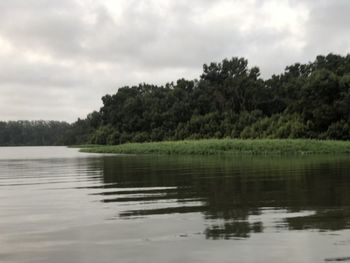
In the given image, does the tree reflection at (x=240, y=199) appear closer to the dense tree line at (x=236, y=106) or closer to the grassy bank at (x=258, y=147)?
the grassy bank at (x=258, y=147)

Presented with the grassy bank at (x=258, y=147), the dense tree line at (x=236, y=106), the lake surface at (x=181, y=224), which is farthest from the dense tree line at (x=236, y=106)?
the lake surface at (x=181, y=224)

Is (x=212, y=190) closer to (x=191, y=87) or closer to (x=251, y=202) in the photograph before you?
(x=251, y=202)

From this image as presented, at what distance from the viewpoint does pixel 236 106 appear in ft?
302

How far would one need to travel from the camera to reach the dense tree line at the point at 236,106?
210 ft

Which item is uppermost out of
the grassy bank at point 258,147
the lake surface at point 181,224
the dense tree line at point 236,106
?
the dense tree line at point 236,106

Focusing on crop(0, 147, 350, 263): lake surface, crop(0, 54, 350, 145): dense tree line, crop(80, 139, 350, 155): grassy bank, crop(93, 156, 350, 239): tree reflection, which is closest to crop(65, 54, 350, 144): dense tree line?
crop(0, 54, 350, 145): dense tree line

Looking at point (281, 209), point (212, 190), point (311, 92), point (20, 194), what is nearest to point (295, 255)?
point (281, 209)

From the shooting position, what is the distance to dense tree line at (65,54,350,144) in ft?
210

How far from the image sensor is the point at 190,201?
1392cm

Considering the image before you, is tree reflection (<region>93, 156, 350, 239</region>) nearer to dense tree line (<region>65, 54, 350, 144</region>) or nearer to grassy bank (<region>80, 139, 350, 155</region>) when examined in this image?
grassy bank (<region>80, 139, 350, 155</region>)

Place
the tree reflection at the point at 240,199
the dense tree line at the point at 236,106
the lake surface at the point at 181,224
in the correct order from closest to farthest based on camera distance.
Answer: the lake surface at the point at 181,224 < the tree reflection at the point at 240,199 < the dense tree line at the point at 236,106

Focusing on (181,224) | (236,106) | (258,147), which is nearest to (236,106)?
(236,106)

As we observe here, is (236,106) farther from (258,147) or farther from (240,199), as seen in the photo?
(240,199)

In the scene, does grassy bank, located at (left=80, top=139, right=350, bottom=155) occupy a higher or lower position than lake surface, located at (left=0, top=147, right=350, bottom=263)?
higher
